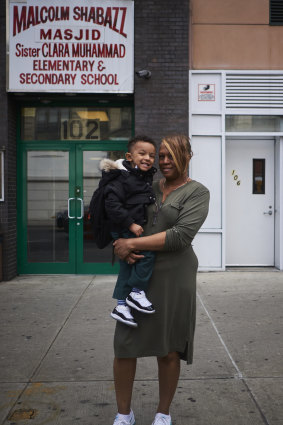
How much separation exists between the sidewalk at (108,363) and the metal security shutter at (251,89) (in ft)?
11.4

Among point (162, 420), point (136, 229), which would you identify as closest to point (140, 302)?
A: point (136, 229)

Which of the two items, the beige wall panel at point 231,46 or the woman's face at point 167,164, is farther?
the beige wall panel at point 231,46

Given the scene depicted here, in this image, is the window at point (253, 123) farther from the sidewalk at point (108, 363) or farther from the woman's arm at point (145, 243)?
the woman's arm at point (145, 243)

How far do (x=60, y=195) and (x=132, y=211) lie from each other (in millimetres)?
6164

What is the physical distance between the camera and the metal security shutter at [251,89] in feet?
28.5

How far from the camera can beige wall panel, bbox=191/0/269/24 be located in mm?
8648

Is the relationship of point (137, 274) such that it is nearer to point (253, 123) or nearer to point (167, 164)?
point (167, 164)

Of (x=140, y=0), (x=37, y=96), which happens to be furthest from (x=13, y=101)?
(x=140, y=0)

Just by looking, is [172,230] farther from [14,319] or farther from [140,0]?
[140,0]

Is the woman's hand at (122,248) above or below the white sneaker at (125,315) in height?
above

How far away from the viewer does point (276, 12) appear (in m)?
8.73

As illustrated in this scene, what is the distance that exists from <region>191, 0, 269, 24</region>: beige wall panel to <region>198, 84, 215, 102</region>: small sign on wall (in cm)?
115

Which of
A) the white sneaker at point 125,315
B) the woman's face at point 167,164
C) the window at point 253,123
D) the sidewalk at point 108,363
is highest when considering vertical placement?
the window at point 253,123

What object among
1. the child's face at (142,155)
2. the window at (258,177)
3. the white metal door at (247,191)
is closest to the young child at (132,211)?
the child's face at (142,155)
